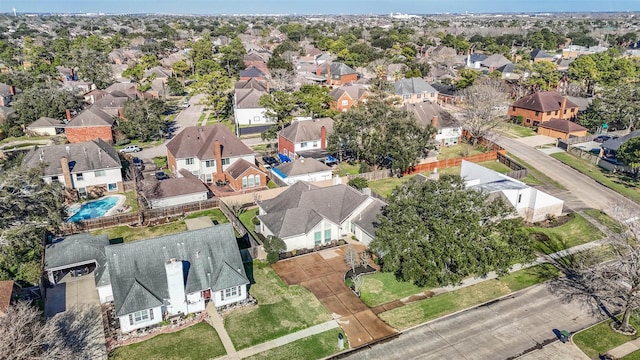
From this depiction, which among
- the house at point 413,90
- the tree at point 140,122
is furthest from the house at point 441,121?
the tree at point 140,122

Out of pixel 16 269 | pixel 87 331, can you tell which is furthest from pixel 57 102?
pixel 87 331

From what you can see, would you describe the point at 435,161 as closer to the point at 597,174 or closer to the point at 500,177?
the point at 500,177

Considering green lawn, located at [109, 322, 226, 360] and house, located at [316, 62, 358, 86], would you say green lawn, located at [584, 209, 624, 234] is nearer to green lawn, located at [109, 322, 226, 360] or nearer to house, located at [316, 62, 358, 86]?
green lawn, located at [109, 322, 226, 360]

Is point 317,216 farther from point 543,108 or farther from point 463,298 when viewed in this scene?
point 543,108

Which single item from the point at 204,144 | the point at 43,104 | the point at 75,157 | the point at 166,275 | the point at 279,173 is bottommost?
the point at 279,173

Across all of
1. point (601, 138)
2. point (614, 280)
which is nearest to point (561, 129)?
point (601, 138)

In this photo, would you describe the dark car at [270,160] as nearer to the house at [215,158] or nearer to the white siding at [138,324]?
the house at [215,158]

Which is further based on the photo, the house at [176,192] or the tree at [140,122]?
the tree at [140,122]
